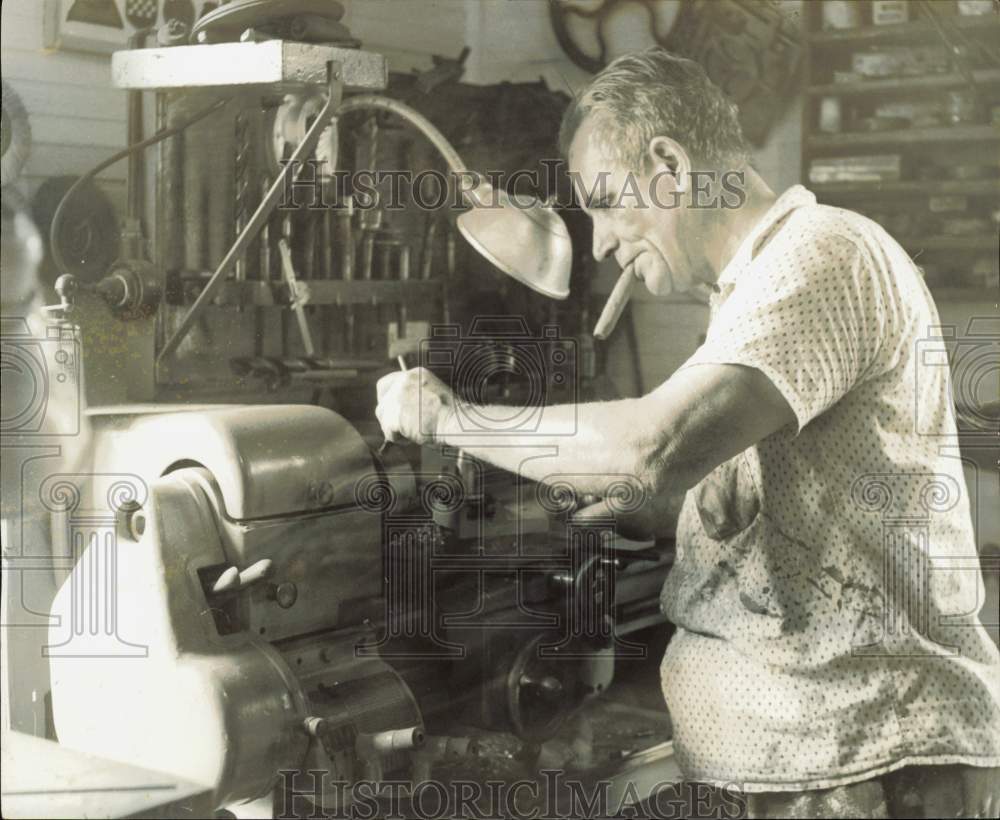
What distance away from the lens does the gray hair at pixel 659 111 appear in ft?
4.85

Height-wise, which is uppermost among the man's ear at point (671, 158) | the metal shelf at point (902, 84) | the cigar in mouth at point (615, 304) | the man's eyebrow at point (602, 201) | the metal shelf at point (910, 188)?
the metal shelf at point (902, 84)

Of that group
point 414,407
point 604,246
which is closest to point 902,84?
point 604,246

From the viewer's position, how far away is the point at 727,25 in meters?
1.54

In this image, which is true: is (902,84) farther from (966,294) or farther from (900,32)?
(966,294)

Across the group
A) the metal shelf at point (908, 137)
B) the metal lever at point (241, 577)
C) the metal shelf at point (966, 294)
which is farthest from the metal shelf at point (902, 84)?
the metal lever at point (241, 577)

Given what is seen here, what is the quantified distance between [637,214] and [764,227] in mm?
161

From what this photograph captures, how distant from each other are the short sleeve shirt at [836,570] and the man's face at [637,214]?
78 millimetres

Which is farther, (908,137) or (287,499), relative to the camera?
(908,137)

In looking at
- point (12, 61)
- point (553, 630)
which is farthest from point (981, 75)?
point (12, 61)

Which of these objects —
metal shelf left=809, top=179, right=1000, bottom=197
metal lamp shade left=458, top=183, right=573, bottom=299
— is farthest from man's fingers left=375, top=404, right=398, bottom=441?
metal shelf left=809, top=179, right=1000, bottom=197

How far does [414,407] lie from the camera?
1480 mm

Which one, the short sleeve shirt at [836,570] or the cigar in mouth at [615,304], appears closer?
the short sleeve shirt at [836,570]

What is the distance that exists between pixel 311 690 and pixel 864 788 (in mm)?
696

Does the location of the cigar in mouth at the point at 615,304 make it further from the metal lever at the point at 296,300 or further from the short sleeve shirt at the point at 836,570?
the metal lever at the point at 296,300
